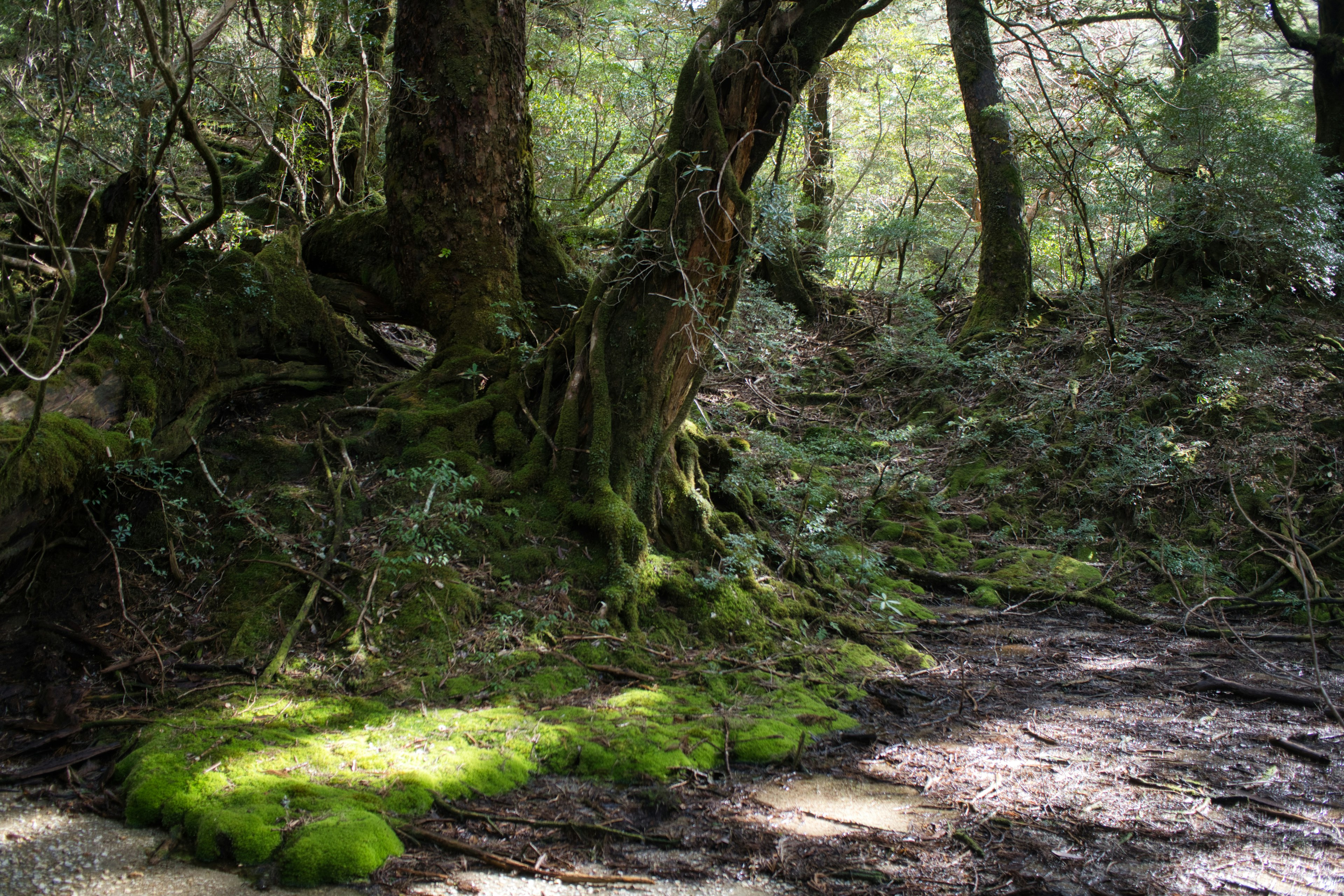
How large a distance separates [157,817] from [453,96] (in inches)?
211

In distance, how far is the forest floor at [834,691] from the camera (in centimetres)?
268

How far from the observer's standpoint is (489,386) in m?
5.99

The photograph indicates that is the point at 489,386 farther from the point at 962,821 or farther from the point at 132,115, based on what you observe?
the point at 962,821

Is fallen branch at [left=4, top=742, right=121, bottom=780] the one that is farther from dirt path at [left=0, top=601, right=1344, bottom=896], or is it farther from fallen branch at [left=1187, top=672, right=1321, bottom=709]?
fallen branch at [left=1187, top=672, right=1321, bottom=709]

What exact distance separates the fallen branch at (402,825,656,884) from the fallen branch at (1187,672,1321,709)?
405 centimetres

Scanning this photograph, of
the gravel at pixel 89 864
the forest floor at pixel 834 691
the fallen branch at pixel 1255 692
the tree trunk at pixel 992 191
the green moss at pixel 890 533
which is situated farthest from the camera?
the tree trunk at pixel 992 191

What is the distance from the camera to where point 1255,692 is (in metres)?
4.57

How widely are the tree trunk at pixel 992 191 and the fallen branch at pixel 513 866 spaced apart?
1086 cm

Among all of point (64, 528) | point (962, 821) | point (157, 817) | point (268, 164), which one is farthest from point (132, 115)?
point (962, 821)

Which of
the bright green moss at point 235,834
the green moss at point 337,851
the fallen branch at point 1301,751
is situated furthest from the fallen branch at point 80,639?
the fallen branch at point 1301,751

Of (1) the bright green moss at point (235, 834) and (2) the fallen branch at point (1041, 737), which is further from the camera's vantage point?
(2) the fallen branch at point (1041, 737)

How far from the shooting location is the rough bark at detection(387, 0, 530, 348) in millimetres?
6199

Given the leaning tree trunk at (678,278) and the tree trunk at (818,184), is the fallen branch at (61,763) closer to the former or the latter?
the leaning tree trunk at (678,278)

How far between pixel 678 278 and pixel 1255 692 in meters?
4.40
